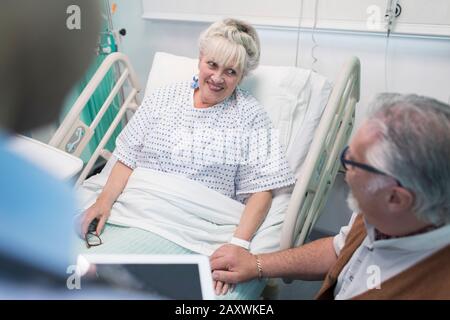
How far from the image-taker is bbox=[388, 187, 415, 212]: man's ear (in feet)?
1.75

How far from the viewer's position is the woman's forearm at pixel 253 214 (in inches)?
40.2

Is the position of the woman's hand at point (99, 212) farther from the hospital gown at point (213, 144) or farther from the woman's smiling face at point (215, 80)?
the woman's smiling face at point (215, 80)

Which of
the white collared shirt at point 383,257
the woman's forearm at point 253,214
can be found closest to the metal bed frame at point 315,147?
the woman's forearm at point 253,214

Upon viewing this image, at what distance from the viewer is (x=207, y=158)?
112 cm

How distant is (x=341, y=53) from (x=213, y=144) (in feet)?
2.41

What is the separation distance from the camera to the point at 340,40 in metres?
1.48

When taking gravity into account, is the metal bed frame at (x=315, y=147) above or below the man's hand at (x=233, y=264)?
above

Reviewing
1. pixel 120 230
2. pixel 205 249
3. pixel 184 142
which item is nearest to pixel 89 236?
pixel 120 230

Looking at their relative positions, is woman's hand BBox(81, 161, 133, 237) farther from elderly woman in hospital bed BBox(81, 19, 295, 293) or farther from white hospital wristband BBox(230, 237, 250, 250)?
white hospital wristband BBox(230, 237, 250, 250)

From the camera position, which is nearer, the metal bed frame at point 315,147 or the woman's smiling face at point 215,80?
Result: the metal bed frame at point 315,147

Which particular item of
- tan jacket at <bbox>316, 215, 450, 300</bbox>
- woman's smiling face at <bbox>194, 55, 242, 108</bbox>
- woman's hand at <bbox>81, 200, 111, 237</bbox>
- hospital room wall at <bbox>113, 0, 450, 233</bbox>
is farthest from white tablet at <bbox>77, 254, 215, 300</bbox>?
hospital room wall at <bbox>113, 0, 450, 233</bbox>

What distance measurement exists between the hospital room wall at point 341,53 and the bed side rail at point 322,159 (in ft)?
0.33

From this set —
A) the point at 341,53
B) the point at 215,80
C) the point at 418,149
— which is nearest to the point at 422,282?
the point at 418,149

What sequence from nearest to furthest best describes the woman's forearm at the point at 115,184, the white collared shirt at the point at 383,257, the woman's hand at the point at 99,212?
the white collared shirt at the point at 383,257
the woman's hand at the point at 99,212
the woman's forearm at the point at 115,184
